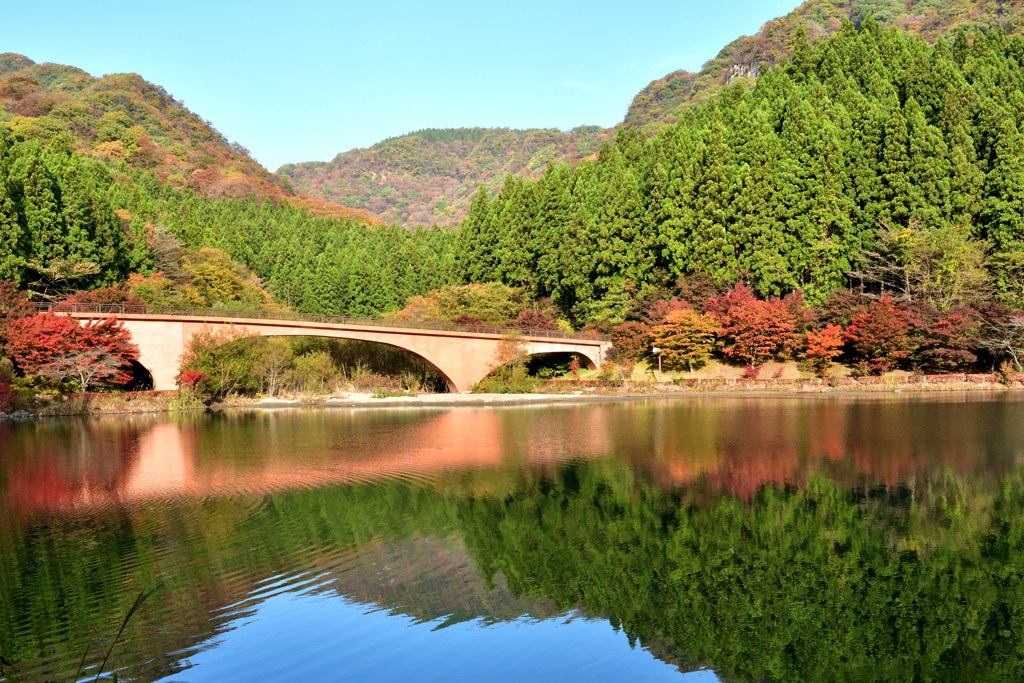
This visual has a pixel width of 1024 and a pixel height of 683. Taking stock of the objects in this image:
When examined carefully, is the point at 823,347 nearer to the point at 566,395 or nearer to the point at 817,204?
the point at 817,204

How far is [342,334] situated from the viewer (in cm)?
4569

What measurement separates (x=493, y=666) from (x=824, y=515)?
798cm

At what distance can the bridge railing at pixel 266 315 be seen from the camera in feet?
135

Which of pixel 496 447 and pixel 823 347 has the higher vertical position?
pixel 823 347

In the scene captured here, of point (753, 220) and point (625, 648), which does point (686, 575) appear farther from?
point (753, 220)

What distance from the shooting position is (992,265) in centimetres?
4891

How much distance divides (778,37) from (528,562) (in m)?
134

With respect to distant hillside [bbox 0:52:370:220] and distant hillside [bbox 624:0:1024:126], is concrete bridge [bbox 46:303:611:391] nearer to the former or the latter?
distant hillside [bbox 0:52:370:220]

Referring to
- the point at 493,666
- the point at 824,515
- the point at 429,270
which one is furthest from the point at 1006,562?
the point at 429,270

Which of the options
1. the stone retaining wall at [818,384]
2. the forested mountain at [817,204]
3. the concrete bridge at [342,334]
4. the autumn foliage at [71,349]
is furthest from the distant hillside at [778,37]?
the autumn foliage at [71,349]

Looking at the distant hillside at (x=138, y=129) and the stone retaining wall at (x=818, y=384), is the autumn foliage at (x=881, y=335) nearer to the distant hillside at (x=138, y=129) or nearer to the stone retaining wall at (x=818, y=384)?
the stone retaining wall at (x=818, y=384)

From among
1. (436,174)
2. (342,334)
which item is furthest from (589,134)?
(342,334)

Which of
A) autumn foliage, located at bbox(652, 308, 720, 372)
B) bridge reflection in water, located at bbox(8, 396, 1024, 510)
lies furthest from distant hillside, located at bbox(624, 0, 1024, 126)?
bridge reflection in water, located at bbox(8, 396, 1024, 510)

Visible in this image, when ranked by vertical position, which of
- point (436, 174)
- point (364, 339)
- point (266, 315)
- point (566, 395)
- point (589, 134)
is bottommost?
point (566, 395)
